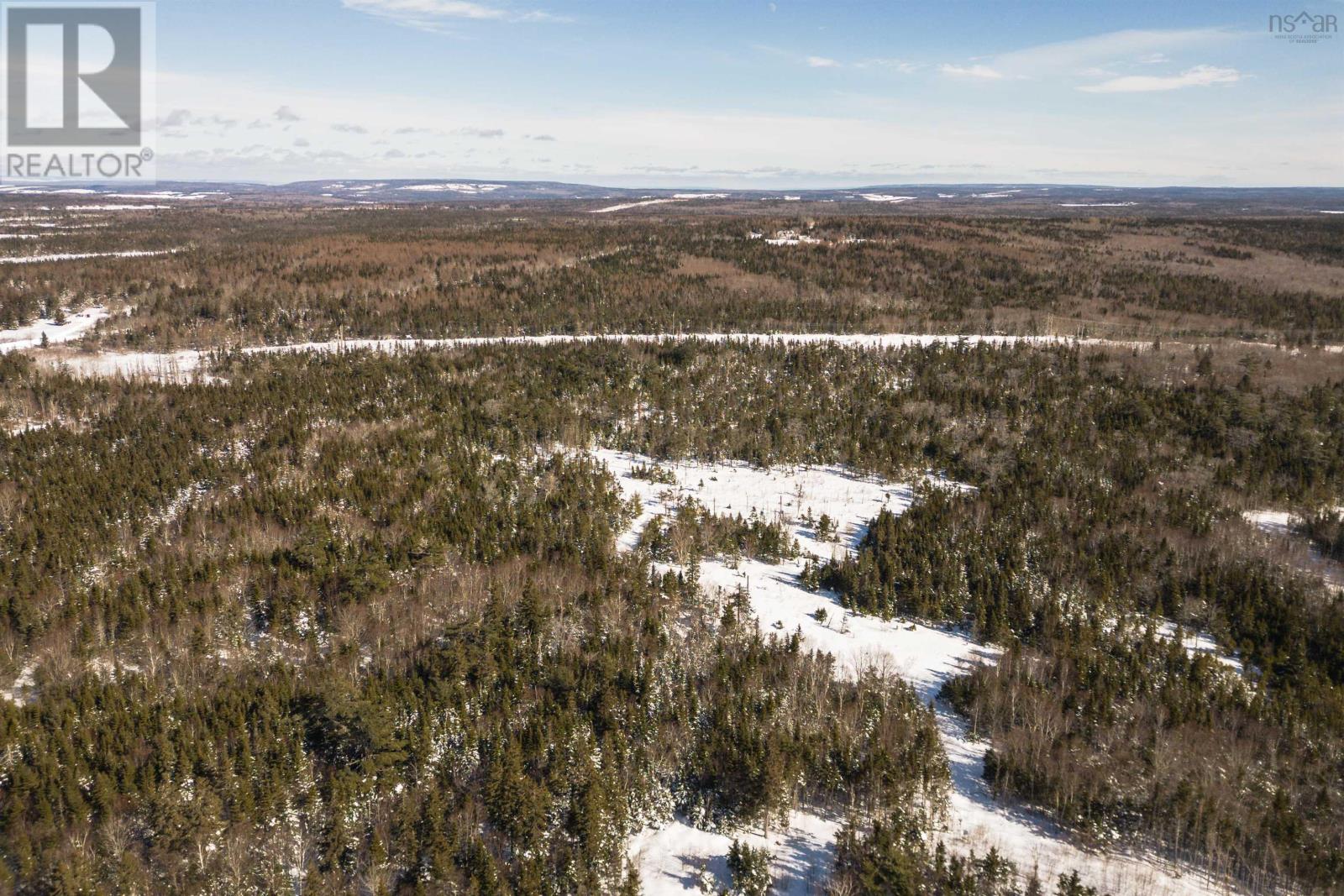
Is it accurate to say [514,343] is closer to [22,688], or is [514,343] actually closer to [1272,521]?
[22,688]

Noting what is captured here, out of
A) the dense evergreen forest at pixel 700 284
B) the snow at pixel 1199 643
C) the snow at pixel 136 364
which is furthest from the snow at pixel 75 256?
the snow at pixel 1199 643

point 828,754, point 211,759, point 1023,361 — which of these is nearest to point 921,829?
point 828,754

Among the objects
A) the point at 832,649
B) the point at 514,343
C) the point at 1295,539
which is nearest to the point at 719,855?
the point at 832,649

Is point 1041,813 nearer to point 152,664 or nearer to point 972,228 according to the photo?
point 152,664

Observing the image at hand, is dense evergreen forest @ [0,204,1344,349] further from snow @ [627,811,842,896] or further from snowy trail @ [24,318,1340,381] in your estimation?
snow @ [627,811,842,896]

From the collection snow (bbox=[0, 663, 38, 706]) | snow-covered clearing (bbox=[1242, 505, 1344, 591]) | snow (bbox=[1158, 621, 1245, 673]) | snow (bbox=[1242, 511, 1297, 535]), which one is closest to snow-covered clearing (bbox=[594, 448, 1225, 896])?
snow (bbox=[1158, 621, 1245, 673])

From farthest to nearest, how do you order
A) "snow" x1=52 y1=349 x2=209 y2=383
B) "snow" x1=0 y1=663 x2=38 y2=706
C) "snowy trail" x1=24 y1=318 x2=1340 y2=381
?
"snowy trail" x1=24 y1=318 x2=1340 y2=381 → "snow" x1=52 y1=349 x2=209 y2=383 → "snow" x1=0 y1=663 x2=38 y2=706
